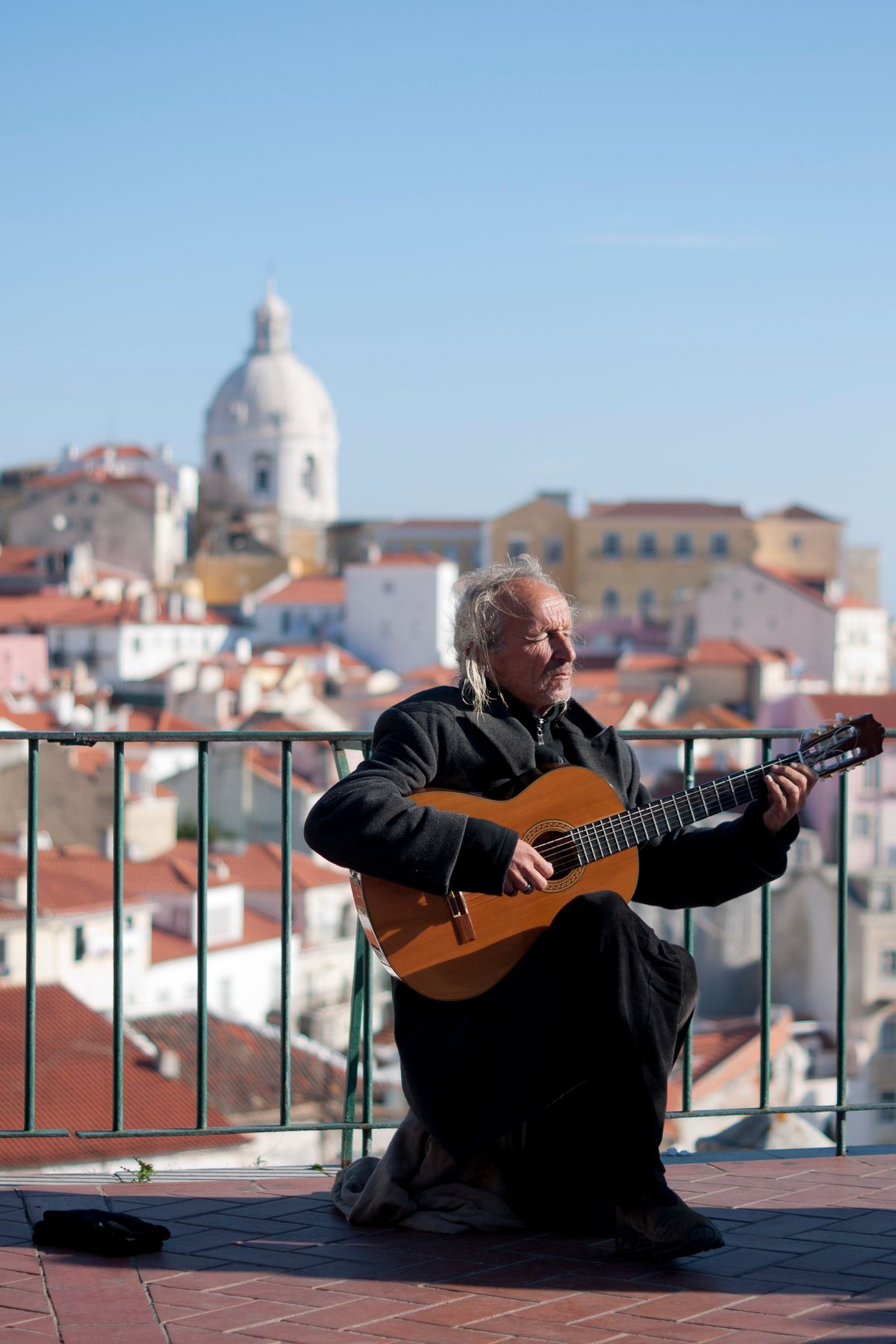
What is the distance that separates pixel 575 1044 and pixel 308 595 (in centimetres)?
7577

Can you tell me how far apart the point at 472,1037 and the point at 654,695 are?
5446 cm

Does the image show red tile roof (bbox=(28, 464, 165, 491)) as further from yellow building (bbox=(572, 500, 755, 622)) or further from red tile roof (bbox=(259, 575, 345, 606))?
yellow building (bbox=(572, 500, 755, 622))

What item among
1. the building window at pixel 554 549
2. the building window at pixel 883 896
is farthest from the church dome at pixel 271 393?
the building window at pixel 883 896

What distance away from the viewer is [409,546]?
95.4 metres

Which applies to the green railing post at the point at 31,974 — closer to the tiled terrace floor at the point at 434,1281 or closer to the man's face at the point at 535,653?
the tiled terrace floor at the point at 434,1281

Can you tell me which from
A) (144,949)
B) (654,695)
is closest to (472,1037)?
(144,949)

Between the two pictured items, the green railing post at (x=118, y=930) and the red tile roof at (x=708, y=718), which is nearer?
the green railing post at (x=118, y=930)

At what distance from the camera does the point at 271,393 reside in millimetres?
101062

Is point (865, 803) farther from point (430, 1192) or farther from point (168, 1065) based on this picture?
point (430, 1192)

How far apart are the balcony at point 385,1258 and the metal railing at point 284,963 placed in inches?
0.4

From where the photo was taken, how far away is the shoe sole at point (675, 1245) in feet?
10.4

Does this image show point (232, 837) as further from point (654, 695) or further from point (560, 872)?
point (560, 872)

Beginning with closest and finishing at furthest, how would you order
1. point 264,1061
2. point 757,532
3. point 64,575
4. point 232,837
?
1. point 264,1061
2. point 232,837
3. point 64,575
4. point 757,532

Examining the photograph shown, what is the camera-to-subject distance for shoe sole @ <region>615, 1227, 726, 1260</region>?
3176 millimetres
